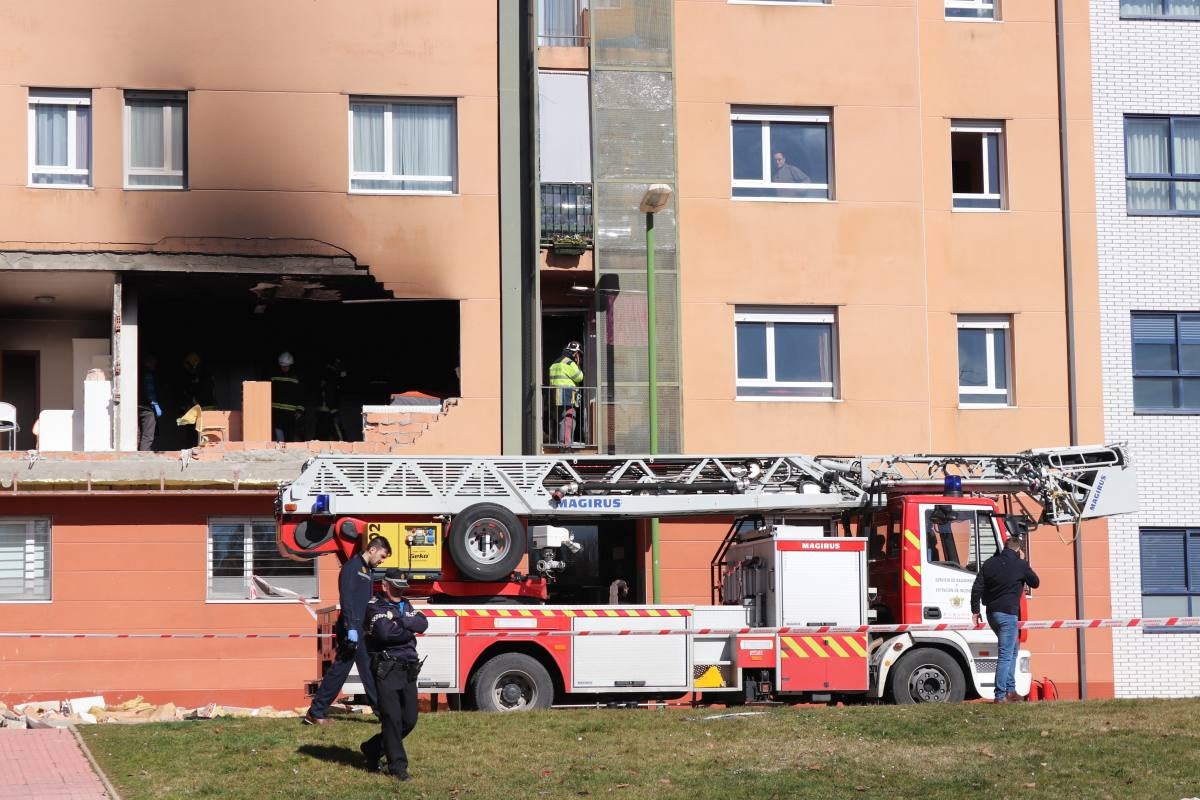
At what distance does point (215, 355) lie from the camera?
2973 cm

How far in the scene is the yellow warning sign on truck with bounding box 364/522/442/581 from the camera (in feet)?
62.2

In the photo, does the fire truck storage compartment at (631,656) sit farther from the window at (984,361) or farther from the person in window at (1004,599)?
the window at (984,361)

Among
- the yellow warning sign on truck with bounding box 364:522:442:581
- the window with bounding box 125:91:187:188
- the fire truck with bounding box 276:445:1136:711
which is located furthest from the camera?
the window with bounding box 125:91:187:188

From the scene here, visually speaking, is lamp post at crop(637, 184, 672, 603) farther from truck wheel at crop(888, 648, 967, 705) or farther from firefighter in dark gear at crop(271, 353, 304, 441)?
firefighter in dark gear at crop(271, 353, 304, 441)

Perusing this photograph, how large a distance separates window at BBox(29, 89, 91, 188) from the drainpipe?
51.0 feet

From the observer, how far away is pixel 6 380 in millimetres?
29578

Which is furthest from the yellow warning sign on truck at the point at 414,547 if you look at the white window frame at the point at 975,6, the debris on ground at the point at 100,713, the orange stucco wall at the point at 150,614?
the white window frame at the point at 975,6

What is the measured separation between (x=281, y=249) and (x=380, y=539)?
11723 mm

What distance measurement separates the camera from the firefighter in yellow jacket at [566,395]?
26.5 meters

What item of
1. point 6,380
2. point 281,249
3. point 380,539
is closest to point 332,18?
point 281,249

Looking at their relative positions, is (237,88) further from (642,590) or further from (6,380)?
(642,590)

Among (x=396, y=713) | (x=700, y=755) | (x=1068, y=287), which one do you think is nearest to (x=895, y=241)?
(x=1068, y=287)

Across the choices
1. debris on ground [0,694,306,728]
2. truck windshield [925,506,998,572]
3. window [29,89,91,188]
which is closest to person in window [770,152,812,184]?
truck windshield [925,506,998,572]

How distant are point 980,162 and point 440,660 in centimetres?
1478
